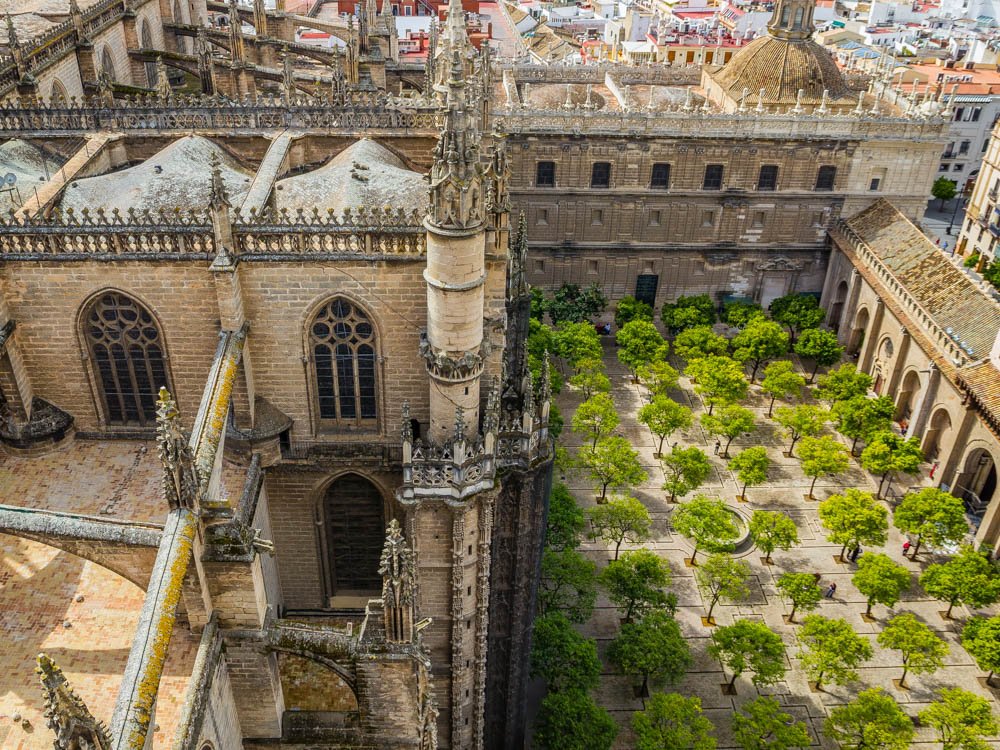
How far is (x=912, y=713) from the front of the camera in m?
33.8

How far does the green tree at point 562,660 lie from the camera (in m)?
30.7

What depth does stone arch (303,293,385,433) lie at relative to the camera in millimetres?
23266

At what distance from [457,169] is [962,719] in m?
24.8

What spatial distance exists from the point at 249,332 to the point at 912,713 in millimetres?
28357

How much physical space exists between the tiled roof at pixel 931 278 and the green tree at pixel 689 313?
35.2 ft

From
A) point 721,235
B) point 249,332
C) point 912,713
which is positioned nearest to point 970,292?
point 721,235

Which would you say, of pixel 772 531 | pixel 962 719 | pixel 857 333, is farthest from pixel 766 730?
pixel 857 333

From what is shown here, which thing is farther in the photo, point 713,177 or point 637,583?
point 713,177

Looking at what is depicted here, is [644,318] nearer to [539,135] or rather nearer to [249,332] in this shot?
[539,135]

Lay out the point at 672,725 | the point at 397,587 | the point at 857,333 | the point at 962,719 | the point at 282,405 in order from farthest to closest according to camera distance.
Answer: the point at 857,333, the point at 672,725, the point at 962,719, the point at 282,405, the point at 397,587

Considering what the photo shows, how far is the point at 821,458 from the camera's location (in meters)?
43.1

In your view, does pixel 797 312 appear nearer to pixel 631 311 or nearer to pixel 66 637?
pixel 631 311

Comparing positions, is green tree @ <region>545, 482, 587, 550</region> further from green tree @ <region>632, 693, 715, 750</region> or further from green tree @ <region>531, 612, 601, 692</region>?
green tree @ <region>632, 693, 715, 750</region>

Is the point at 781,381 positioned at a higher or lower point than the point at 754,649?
lower
